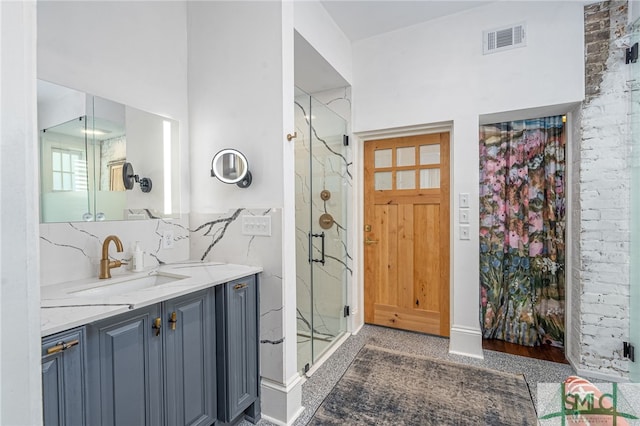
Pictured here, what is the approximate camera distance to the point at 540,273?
267 cm

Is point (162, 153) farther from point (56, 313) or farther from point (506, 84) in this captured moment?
point (506, 84)

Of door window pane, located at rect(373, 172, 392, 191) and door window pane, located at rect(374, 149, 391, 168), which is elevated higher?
door window pane, located at rect(374, 149, 391, 168)

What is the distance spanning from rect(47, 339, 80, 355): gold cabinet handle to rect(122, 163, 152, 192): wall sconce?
1.02 metres

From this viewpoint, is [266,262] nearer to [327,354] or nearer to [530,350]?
[327,354]

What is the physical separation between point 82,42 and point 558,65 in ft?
10.2

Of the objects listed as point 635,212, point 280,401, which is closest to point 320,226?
point 280,401

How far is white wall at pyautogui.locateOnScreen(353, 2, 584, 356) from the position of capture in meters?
2.31

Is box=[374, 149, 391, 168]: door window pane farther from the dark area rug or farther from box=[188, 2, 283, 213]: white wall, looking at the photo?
the dark area rug

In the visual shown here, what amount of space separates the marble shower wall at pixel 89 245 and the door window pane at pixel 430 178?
2177mm

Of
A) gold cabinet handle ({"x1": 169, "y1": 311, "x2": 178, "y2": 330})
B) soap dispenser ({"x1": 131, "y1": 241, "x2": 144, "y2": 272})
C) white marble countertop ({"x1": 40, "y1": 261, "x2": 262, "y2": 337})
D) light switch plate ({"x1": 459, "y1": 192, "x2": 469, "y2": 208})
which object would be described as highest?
light switch plate ({"x1": 459, "y1": 192, "x2": 469, "y2": 208})

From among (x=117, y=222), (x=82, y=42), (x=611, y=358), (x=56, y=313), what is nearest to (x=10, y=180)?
(x=56, y=313)

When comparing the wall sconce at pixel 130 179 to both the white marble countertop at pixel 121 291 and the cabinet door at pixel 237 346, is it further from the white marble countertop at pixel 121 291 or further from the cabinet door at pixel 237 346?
the cabinet door at pixel 237 346

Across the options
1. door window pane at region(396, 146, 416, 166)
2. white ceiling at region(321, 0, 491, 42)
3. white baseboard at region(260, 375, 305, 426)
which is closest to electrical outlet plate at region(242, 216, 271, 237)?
white baseboard at region(260, 375, 305, 426)

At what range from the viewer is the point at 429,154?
294 centimetres
